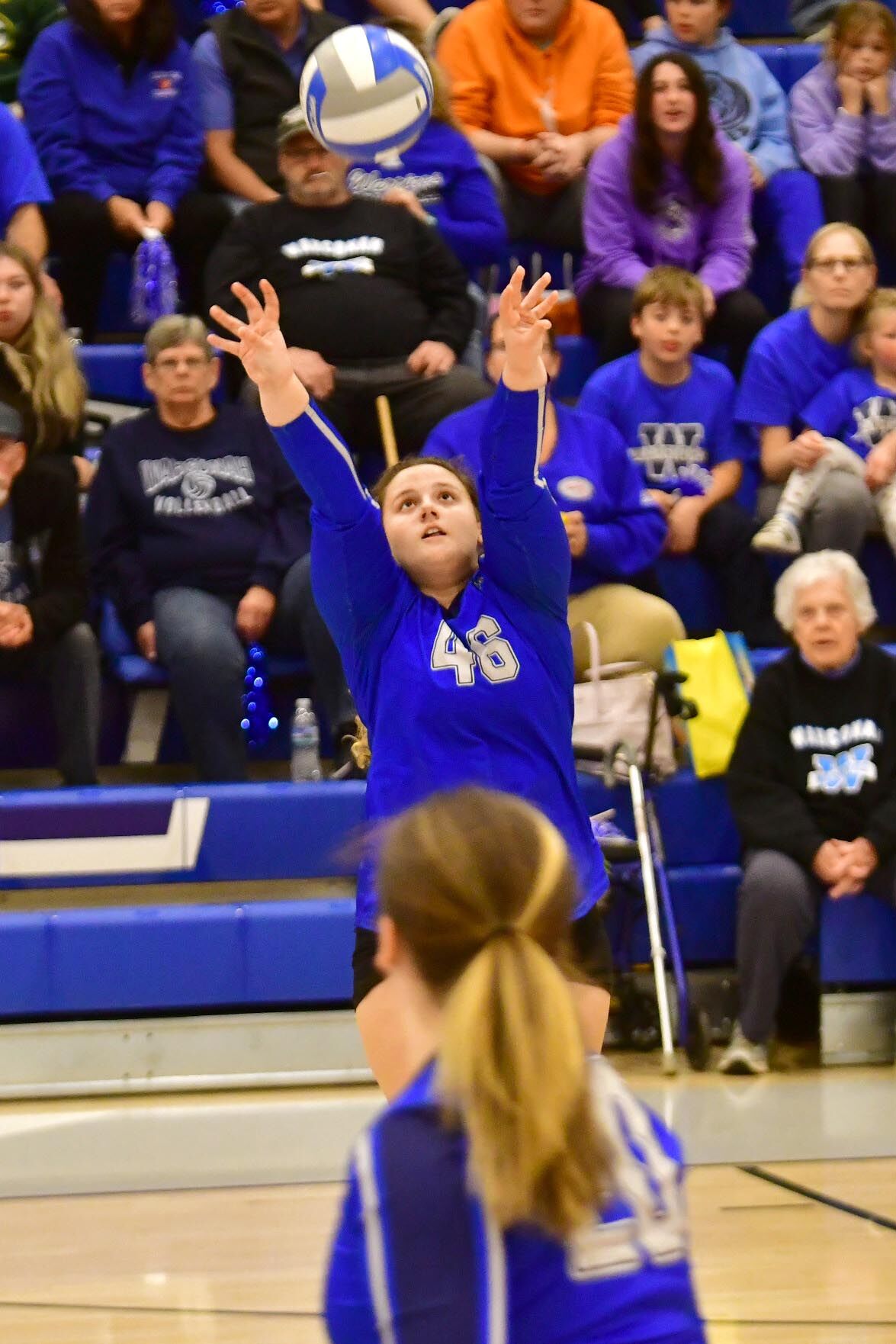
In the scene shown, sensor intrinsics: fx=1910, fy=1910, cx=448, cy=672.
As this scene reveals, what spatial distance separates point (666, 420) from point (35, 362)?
2.04 meters

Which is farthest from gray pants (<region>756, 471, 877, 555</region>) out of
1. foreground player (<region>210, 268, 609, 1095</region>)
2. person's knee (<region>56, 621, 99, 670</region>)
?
foreground player (<region>210, 268, 609, 1095</region>)

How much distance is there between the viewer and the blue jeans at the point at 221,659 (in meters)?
5.55

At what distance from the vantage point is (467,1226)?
139cm

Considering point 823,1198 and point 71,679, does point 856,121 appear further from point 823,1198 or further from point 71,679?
point 823,1198

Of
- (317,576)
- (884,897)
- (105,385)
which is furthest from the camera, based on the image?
(105,385)

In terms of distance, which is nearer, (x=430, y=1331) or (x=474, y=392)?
(x=430, y=1331)

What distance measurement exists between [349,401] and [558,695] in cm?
324

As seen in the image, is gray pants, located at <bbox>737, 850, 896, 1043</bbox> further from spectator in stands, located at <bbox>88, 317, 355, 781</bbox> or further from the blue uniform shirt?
the blue uniform shirt

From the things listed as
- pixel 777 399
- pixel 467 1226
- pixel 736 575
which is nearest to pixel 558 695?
pixel 467 1226

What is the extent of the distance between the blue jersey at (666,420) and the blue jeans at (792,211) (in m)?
1.09

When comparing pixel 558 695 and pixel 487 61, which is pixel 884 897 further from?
pixel 487 61

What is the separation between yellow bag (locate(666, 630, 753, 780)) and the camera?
220 inches

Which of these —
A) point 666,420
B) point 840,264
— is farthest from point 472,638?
point 840,264

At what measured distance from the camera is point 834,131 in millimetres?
7246
